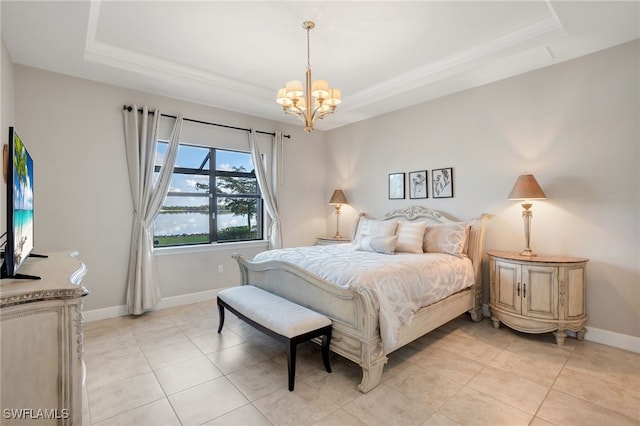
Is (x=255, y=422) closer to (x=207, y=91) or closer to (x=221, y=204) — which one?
(x=221, y=204)

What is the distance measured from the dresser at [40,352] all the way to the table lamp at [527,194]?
3637 mm

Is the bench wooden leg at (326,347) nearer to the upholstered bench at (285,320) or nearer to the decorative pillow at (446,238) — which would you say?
the upholstered bench at (285,320)

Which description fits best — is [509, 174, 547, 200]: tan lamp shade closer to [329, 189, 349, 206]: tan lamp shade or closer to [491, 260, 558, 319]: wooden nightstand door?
[491, 260, 558, 319]: wooden nightstand door

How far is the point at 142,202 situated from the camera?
3.76m

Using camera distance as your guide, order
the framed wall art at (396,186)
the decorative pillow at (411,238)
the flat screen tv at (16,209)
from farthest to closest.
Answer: the framed wall art at (396,186)
the decorative pillow at (411,238)
the flat screen tv at (16,209)

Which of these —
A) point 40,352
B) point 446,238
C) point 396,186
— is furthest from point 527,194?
point 40,352

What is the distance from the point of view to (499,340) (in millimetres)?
3020

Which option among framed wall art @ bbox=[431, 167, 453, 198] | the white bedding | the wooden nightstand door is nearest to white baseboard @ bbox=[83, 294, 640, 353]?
the wooden nightstand door

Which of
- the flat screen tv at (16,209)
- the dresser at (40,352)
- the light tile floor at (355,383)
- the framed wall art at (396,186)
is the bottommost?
the light tile floor at (355,383)

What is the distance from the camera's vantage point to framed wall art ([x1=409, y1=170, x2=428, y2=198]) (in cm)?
429

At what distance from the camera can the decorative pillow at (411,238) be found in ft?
11.7

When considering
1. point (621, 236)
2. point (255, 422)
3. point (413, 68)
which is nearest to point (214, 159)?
point (413, 68)

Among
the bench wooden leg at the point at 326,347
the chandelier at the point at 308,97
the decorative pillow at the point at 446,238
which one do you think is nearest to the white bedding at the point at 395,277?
the decorative pillow at the point at 446,238

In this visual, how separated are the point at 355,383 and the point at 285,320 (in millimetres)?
708
